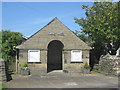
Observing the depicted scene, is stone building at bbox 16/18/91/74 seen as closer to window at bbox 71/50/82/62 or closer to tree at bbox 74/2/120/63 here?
window at bbox 71/50/82/62

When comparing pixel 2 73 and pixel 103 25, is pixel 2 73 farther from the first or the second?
pixel 103 25

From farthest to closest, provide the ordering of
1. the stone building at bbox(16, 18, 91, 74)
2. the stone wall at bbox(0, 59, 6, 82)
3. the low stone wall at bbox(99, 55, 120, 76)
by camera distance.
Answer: the stone building at bbox(16, 18, 91, 74) → the low stone wall at bbox(99, 55, 120, 76) → the stone wall at bbox(0, 59, 6, 82)

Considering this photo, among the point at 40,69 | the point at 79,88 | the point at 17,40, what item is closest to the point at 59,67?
the point at 40,69

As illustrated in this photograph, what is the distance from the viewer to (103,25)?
20.5 m

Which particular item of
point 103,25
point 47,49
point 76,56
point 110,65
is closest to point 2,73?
point 47,49

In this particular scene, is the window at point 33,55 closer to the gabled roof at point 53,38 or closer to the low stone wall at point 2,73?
the gabled roof at point 53,38

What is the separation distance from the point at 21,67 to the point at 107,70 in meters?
9.02

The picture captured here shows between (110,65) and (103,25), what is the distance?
515 centimetres

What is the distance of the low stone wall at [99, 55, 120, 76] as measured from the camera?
55.2 feet

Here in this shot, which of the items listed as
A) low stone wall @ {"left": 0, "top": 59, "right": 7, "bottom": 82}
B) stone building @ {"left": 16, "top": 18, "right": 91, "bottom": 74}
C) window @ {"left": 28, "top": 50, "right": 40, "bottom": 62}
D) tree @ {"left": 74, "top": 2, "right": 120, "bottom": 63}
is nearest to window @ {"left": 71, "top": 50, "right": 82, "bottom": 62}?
stone building @ {"left": 16, "top": 18, "right": 91, "bottom": 74}

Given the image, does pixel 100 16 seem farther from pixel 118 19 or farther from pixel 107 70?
pixel 107 70

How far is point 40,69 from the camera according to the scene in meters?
19.5

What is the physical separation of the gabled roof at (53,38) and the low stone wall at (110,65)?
3061 millimetres

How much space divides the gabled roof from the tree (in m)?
2.65
